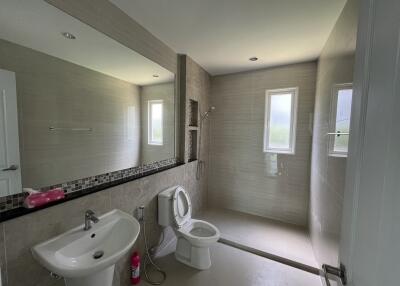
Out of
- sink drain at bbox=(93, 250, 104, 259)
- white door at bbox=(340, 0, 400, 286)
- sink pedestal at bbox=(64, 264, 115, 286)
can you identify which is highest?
white door at bbox=(340, 0, 400, 286)

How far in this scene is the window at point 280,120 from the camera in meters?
2.76

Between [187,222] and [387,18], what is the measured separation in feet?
7.22

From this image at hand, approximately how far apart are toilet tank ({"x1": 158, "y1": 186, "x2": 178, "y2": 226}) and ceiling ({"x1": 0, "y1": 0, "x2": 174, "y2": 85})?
4.24ft

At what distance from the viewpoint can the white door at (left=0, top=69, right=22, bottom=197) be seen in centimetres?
101

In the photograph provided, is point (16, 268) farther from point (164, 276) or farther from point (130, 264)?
point (164, 276)

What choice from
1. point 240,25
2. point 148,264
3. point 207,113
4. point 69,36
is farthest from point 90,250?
point 207,113

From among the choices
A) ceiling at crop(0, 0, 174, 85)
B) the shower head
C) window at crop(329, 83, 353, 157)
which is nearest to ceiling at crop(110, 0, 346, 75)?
ceiling at crop(0, 0, 174, 85)

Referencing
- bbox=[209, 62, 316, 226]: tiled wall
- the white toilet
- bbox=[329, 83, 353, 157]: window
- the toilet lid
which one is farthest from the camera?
bbox=[209, 62, 316, 226]: tiled wall

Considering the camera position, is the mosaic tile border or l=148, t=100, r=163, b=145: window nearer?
the mosaic tile border

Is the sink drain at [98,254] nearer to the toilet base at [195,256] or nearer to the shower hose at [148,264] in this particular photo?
the shower hose at [148,264]

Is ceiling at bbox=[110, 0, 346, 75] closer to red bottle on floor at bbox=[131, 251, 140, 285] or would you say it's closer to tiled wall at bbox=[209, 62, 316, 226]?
tiled wall at bbox=[209, 62, 316, 226]

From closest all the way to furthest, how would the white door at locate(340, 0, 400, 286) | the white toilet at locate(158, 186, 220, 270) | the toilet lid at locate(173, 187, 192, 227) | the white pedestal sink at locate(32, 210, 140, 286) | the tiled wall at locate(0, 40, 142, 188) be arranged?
1. the white door at locate(340, 0, 400, 286)
2. the white pedestal sink at locate(32, 210, 140, 286)
3. the tiled wall at locate(0, 40, 142, 188)
4. the white toilet at locate(158, 186, 220, 270)
5. the toilet lid at locate(173, 187, 192, 227)

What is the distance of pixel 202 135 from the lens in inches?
120

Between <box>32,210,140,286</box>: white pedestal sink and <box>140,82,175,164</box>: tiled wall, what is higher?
<box>140,82,175,164</box>: tiled wall
